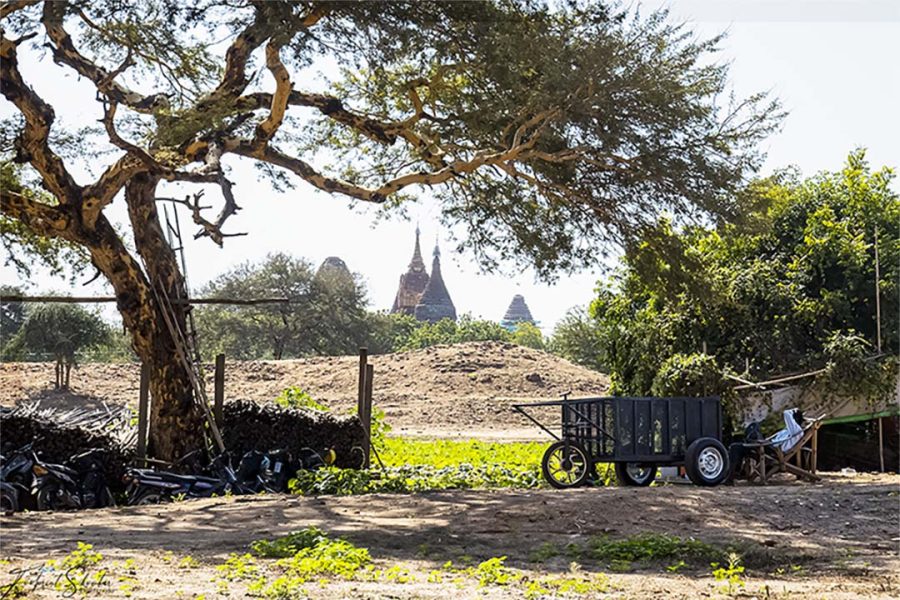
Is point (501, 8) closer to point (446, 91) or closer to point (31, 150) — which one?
point (446, 91)

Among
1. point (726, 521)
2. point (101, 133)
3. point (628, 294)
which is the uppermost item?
point (101, 133)

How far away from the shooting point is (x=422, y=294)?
92500 millimetres

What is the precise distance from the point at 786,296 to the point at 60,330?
90.4ft

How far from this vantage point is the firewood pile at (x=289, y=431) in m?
15.9

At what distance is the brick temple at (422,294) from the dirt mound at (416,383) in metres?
42.6

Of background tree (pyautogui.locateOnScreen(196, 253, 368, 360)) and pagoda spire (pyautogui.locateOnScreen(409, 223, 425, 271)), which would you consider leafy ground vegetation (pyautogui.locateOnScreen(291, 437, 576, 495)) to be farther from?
pagoda spire (pyautogui.locateOnScreen(409, 223, 425, 271))

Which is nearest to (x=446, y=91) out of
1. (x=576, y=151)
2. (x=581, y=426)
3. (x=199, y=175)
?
(x=576, y=151)

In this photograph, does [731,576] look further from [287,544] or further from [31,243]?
[31,243]

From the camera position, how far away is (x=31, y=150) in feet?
47.5

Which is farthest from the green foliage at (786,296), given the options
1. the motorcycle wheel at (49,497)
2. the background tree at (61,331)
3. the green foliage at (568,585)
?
the background tree at (61,331)

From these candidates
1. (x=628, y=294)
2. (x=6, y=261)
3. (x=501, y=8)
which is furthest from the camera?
(x=628, y=294)

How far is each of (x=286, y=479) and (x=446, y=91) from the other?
557cm

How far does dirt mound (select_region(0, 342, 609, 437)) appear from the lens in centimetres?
3584

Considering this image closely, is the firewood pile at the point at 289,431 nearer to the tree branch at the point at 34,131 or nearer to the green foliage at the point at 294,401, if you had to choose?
the green foliage at the point at 294,401
